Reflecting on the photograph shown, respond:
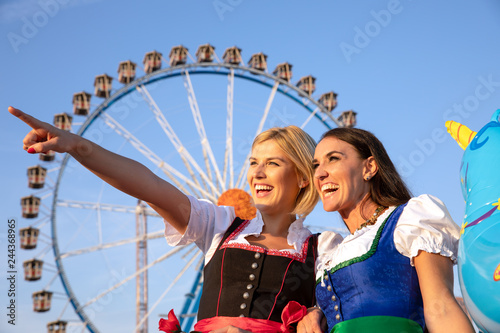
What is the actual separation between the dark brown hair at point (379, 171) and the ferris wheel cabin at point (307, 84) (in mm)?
12790

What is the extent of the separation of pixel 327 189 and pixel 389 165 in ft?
0.88

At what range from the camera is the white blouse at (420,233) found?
1.83 metres

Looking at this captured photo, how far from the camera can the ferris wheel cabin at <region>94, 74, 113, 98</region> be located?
13719 millimetres

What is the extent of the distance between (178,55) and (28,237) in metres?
5.46

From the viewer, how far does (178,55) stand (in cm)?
1444

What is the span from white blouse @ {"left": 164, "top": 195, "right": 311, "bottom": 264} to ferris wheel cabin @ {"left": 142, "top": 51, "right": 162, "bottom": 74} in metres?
12.0

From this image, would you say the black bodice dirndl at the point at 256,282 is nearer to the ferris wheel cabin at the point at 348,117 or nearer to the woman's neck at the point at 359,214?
the woman's neck at the point at 359,214

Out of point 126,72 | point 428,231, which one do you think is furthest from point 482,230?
point 126,72

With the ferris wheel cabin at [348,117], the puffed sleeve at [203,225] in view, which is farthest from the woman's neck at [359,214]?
the ferris wheel cabin at [348,117]

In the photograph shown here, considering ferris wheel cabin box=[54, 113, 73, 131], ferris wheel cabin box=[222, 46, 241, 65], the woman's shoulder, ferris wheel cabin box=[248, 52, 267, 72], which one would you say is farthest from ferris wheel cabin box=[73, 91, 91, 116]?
the woman's shoulder

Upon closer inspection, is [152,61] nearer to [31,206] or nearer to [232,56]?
[232,56]

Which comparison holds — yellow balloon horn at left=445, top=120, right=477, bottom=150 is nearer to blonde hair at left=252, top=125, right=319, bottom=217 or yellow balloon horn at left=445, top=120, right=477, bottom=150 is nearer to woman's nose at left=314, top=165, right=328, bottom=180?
woman's nose at left=314, top=165, right=328, bottom=180

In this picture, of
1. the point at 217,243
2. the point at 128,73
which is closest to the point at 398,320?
the point at 217,243

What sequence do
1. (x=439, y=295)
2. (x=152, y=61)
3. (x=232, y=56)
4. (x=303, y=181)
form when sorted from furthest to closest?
(x=232, y=56)
(x=152, y=61)
(x=303, y=181)
(x=439, y=295)
